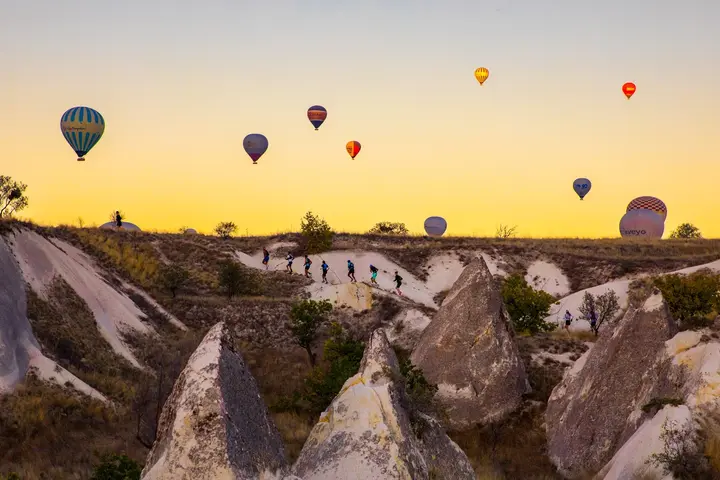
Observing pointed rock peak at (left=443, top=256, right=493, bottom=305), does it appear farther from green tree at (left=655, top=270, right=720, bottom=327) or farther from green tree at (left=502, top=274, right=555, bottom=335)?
green tree at (left=502, top=274, right=555, bottom=335)

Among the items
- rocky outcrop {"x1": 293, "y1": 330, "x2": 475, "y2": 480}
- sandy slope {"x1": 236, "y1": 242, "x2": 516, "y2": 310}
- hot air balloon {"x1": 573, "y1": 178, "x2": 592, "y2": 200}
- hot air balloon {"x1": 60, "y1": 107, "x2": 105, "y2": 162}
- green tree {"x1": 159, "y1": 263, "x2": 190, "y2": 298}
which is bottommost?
rocky outcrop {"x1": 293, "y1": 330, "x2": 475, "y2": 480}

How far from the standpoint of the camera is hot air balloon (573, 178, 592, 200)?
327 feet

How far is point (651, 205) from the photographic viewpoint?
9650cm

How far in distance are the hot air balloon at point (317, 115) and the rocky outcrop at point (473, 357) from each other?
173 feet

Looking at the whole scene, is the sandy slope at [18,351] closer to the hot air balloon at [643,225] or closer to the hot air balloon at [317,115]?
the hot air balloon at [317,115]

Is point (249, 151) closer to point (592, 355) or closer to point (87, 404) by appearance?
point (87, 404)

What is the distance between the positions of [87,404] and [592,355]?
53.0 ft

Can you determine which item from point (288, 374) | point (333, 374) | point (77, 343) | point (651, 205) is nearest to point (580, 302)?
point (288, 374)

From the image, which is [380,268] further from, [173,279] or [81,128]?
[81,128]

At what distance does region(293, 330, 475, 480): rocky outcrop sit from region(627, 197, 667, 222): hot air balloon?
86029 millimetres

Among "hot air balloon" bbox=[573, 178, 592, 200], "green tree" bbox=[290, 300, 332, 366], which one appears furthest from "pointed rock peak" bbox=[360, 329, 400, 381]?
"hot air balloon" bbox=[573, 178, 592, 200]

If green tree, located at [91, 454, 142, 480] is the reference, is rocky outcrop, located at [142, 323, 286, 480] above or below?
above

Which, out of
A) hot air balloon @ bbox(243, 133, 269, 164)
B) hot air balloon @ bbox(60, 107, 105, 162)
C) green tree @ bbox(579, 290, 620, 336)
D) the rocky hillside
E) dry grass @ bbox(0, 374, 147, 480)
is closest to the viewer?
the rocky hillside

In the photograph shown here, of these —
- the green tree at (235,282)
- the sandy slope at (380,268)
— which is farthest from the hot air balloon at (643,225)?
the green tree at (235,282)
